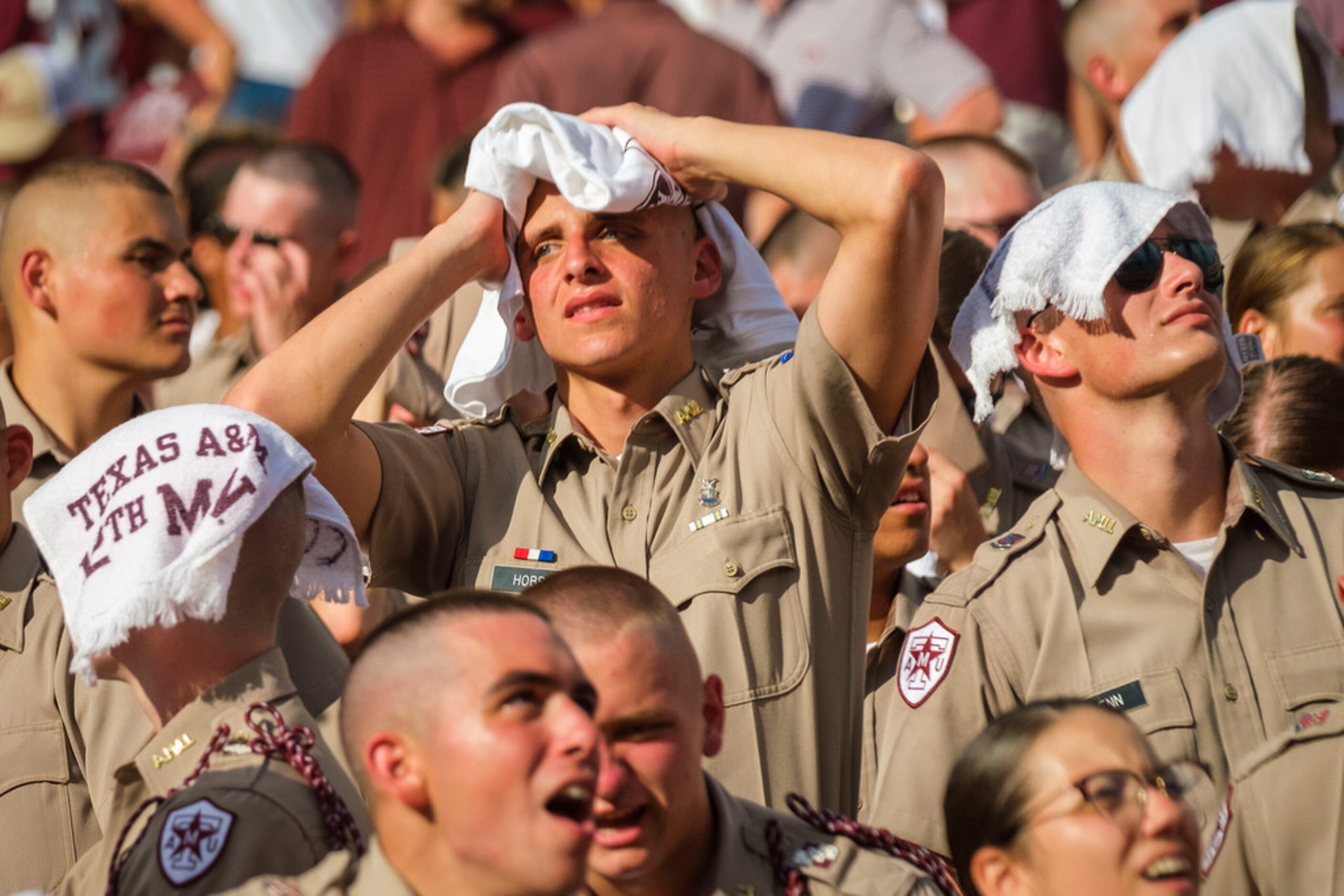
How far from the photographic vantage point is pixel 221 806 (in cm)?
321

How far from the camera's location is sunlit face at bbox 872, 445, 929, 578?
483 cm

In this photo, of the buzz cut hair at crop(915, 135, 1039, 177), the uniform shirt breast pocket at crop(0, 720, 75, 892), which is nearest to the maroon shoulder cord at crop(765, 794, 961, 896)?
the uniform shirt breast pocket at crop(0, 720, 75, 892)

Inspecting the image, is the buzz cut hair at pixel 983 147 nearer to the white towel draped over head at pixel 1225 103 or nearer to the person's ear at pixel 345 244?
the white towel draped over head at pixel 1225 103

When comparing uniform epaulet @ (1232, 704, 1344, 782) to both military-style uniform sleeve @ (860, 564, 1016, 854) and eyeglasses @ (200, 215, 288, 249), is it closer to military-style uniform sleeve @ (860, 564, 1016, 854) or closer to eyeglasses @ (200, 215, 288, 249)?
military-style uniform sleeve @ (860, 564, 1016, 854)

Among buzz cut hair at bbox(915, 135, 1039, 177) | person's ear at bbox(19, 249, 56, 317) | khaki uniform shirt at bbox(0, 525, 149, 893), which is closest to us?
khaki uniform shirt at bbox(0, 525, 149, 893)

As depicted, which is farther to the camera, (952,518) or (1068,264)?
(952,518)

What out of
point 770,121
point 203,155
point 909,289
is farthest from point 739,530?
point 203,155

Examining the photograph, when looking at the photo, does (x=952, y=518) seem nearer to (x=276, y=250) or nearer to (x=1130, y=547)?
(x=1130, y=547)

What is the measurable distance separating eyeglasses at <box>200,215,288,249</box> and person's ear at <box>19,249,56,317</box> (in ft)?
4.02

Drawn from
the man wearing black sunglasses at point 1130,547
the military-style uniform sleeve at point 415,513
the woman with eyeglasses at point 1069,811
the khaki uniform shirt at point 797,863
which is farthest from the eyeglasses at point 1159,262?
the khaki uniform shirt at point 797,863

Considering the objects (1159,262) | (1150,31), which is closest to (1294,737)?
(1159,262)

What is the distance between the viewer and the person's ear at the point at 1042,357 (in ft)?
15.2

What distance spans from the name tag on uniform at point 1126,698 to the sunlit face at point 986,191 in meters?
2.85

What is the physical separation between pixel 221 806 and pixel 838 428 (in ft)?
5.05
